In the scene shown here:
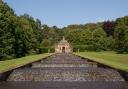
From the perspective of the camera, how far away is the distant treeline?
192ft

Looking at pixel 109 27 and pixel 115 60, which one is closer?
pixel 115 60

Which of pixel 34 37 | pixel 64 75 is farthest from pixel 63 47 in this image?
pixel 64 75

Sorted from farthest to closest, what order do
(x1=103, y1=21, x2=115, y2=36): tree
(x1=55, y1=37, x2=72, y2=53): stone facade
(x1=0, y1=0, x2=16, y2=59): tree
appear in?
(x1=103, y1=21, x2=115, y2=36): tree → (x1=55, y1=37, x2=72, y2=53): stone facade → (x1=0, y1=0, x2=16, y2=59): tree

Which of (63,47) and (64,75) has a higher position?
(63,47)

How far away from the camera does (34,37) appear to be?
9994 centimetres

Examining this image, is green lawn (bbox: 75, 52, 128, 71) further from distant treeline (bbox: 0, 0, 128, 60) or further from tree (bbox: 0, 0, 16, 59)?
distant treeline (bbox: 0, 0, 128, 60)

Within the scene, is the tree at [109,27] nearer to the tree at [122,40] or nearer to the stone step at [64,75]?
the tree at [122,40]

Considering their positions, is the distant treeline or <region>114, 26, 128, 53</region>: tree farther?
<region>114, 26, 128, 53</region>: tree

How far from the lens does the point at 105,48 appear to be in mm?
123375

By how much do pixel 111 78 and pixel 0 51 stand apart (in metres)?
31.6

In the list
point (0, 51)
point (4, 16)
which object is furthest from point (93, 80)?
point (4, 16)

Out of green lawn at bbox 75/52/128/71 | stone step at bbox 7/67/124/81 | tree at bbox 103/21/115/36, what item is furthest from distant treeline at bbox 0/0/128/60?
stone step at bbox 7/67/124/81

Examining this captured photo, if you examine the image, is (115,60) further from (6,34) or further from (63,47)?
(63,47)

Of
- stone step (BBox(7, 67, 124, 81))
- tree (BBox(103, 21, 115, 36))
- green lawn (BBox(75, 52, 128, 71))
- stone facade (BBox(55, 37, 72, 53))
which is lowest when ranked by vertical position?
stone step (BBox(7, 67, 124, 81))
